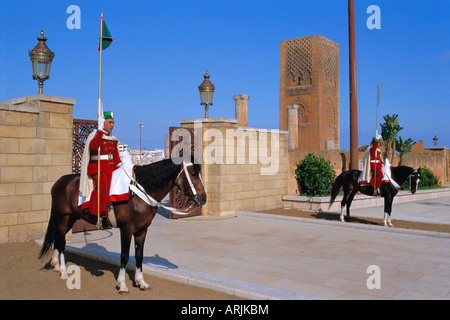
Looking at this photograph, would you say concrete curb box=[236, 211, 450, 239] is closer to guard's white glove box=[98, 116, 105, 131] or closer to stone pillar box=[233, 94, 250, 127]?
stone pillar box=[233, 94, 250, 127]

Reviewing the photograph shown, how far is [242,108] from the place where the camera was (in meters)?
18.2

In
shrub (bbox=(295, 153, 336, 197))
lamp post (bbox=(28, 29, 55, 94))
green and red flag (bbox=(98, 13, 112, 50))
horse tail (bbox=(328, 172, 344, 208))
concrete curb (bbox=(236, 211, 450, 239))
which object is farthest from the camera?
shrub (bbox=(295, 153, 336, 197))

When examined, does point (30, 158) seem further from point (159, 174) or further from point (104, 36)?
point (159, 174)

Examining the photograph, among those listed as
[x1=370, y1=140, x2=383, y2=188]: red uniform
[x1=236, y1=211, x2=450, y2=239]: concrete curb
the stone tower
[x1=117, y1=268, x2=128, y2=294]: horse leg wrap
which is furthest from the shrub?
the stone tower

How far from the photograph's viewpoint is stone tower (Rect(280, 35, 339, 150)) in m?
38.2

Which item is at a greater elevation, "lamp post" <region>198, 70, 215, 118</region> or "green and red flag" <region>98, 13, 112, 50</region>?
"lamp post" <region>198, 70, 215, 118</region>

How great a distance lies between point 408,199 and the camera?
17188 mm

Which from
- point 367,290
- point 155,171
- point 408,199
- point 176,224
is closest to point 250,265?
point 367,290

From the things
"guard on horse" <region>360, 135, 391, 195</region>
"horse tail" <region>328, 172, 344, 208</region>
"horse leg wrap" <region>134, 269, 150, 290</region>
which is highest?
"guard on horse" <region>360, 135, 391, 195</region>

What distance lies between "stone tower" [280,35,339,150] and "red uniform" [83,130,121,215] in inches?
1342

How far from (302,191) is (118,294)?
10.8 m

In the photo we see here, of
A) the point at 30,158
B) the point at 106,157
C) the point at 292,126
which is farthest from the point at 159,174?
the point at 292,126

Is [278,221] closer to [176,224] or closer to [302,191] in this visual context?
[176,224]

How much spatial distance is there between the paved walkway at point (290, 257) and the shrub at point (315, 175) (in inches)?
148
